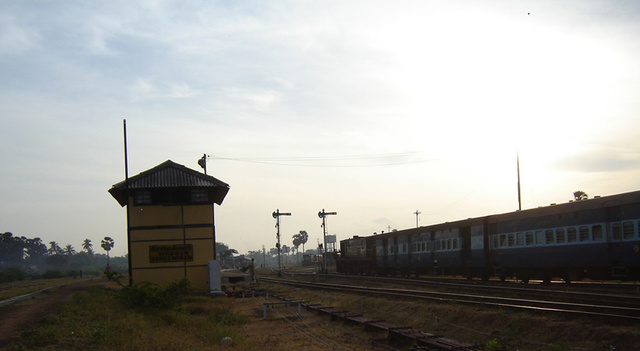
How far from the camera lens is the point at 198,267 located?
1035 inches

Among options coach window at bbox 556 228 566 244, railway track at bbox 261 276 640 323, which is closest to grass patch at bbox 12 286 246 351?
railway track at bbox 261 276 640 323

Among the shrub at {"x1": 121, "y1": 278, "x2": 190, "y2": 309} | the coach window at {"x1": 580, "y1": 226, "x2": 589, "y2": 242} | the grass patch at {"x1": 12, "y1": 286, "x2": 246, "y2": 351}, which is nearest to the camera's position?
the grass patch at {"x1": 12, "y1": 286, "x2": 246, "y2": 351}

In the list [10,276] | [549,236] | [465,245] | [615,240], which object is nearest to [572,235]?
[549,236]

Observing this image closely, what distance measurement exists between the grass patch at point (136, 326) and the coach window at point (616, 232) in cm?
1408

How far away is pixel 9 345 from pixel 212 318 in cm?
799

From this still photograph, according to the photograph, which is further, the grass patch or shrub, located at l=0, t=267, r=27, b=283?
shrub, located at l=0, t=267, r=27, b=283

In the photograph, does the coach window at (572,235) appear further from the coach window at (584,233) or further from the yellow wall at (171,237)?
the yellow wall at (171,237)

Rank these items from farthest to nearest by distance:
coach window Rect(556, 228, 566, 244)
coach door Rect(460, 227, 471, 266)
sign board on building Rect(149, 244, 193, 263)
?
coach door Rect(460, 227, 471, 266) < sign board on building Rect(149, 244, 193, 263) < coach window Rect(556, 228, 566, 244)

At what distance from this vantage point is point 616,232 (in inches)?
766

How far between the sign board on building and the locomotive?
15347 mm

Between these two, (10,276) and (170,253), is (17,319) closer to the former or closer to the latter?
(170,253)

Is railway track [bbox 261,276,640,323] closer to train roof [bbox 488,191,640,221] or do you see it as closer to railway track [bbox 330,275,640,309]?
railway track [bbox 330,275,640,309]

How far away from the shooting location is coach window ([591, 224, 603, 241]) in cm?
2020

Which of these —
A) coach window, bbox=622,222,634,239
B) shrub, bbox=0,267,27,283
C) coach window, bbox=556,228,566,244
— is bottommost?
shrub, bbox=0,267,27,283
